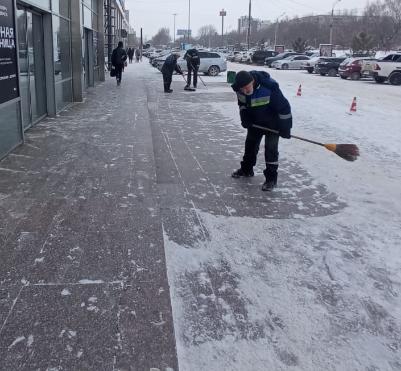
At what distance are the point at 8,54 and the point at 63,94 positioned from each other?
5.72 m

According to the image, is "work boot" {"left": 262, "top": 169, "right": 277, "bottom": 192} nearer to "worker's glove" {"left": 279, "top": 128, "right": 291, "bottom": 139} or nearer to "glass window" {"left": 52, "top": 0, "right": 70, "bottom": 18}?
"worker's glove" {"left": 279, "top": 128, "right": 291, "bottom": 139}

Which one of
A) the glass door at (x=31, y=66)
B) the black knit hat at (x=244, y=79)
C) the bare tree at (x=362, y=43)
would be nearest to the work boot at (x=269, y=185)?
the black knit hat at (x=244, y=79)

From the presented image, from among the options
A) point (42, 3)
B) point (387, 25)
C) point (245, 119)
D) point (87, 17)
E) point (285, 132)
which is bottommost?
point (285, 132)

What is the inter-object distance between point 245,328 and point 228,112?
11.0 metres

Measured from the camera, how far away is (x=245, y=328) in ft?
10.6

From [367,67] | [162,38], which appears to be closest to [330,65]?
[367,67]

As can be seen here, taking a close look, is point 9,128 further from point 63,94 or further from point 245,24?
point 245,24

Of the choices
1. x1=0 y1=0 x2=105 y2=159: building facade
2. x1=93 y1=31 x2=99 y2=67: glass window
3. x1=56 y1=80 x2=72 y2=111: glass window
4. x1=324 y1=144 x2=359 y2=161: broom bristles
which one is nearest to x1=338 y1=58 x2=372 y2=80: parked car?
x1=93 y1=31 x2=99 y2=67: glass window

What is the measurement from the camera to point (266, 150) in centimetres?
629

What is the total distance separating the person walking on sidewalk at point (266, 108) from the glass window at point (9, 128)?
3.69 meters

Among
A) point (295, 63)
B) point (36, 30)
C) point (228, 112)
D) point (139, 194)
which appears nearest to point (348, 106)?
point (228, 112)

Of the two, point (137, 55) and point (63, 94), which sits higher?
point (137, 55)

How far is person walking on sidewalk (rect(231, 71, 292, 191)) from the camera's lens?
19.2 ft

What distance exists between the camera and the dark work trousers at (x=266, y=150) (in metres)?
6.24
